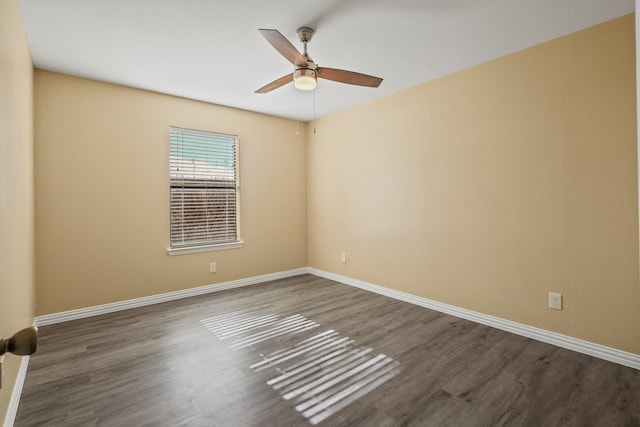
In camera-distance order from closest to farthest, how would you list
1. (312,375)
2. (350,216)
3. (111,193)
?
(312,375), (111,193), (350,216)

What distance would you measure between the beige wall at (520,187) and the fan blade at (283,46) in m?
1.70

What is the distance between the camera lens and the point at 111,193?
133 inches

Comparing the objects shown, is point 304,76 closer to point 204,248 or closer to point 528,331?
point 204,248

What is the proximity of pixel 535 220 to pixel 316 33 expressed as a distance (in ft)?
7.62

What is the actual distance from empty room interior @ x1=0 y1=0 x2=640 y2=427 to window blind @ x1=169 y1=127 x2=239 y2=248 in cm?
3

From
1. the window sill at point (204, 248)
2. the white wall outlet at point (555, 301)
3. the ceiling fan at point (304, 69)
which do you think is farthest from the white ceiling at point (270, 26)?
the white wall outlet at point (555, 301)

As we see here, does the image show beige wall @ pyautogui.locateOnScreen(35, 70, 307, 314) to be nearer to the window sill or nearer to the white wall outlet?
the window sill

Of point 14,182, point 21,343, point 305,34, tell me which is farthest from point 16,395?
point 305,34

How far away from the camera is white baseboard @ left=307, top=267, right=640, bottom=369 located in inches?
88.1

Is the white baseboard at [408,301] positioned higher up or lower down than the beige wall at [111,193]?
lower down

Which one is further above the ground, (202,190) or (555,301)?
(202,190)

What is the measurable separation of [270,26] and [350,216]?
8.57ft

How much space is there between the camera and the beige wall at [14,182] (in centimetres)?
157

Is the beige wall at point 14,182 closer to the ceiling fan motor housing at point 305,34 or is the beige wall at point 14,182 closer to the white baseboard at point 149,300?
the white baseboard at point 149,300
